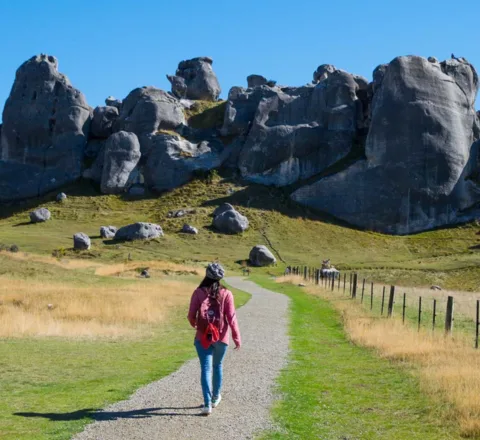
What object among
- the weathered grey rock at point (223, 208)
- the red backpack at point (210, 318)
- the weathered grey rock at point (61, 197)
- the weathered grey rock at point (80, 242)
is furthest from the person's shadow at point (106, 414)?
the weathered grey rock at point (61, 197)

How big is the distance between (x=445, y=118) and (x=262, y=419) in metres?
105

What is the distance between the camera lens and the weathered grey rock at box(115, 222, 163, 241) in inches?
3337

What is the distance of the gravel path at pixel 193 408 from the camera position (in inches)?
347

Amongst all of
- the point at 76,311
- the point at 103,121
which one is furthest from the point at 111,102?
the point at 76,311

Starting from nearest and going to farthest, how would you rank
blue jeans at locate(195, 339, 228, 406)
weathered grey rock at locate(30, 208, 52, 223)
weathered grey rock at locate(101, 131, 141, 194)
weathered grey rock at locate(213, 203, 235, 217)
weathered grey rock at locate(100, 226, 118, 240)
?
blue jeans at locate(195, 339, 228, 406)
weathered grey rock at locate(100, 226, 118, 240)
weathered grey rock at locate(213, 203, 235, 217)
weathered grey rock at locate(30, 208, 52, 223)
weathered grey rock at locate(101, 131, 141, 194)

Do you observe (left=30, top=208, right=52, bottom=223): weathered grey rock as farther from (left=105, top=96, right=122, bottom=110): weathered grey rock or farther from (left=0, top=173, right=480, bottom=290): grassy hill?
(left=105, top=96, right=122, bottom=110): weathered grey rock

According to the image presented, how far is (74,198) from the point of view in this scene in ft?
371

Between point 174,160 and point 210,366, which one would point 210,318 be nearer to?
point 210,366

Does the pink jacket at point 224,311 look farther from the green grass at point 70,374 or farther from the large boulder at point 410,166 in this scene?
the large boulder at point 410,166

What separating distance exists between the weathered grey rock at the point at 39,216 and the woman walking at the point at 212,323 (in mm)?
96023

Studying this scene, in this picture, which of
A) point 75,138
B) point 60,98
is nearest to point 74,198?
point 75,138

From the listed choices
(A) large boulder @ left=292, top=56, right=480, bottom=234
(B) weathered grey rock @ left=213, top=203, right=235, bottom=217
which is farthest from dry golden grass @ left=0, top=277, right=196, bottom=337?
(A) large boulder @ left=292, top=56, right=480, bottom=234

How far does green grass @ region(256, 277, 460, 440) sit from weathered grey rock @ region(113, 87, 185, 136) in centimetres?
10770

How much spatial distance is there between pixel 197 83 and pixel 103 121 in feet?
108
